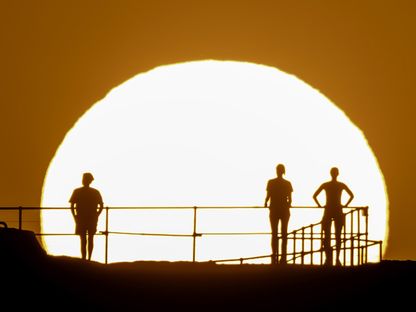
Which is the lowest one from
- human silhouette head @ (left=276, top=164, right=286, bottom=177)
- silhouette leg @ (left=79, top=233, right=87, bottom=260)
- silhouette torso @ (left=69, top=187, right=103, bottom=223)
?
silhouette leg @ (left=79, top=233, right=87, bottom=260)

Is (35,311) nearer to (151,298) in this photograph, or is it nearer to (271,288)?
(151,298)

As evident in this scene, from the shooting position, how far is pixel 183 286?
2023 cm

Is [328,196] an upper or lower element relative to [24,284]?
upper

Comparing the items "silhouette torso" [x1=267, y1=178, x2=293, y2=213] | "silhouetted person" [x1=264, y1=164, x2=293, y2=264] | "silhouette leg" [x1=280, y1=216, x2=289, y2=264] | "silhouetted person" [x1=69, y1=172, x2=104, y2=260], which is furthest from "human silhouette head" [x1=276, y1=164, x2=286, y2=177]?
"silhouetted person" [x1=69, y1=172, x2=104, y2=260]

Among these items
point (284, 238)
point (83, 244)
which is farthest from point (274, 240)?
point (83, 244)

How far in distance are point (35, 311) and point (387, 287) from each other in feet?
20.3

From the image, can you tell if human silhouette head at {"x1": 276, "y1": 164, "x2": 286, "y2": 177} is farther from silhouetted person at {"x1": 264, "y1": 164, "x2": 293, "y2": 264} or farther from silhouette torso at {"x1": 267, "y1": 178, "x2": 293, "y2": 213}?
silhouette torso at {"x1": 267, "y1": 178, "x2": 293, "y2": 213}

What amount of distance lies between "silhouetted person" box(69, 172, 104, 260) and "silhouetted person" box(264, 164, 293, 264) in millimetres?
3102

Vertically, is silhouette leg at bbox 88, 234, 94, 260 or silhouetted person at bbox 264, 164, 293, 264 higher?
silhouetted person at bbox 264, 164, 293, 264

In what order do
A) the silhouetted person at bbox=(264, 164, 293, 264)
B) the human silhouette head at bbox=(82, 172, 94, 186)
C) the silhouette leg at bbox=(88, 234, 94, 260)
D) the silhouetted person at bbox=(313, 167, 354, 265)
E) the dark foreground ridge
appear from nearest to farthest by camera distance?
the dark foreground ridge → the human silhouette head at bbox=(82, 172, 94, 186) → the silhouette leg at bbox=(88, 234, 94, 260) → the silhouetted person at bbox=(313, 167, 354, 265) → the silhouetted person at bbox=(264, 164, 293, 264)

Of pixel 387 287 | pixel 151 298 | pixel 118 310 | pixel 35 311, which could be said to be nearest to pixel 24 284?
pixel 35 311

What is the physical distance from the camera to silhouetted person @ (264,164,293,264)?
24.5m

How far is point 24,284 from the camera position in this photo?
16.7 metres

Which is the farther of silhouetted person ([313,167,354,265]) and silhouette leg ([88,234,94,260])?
silhouetted person ([313,167,354,265])
